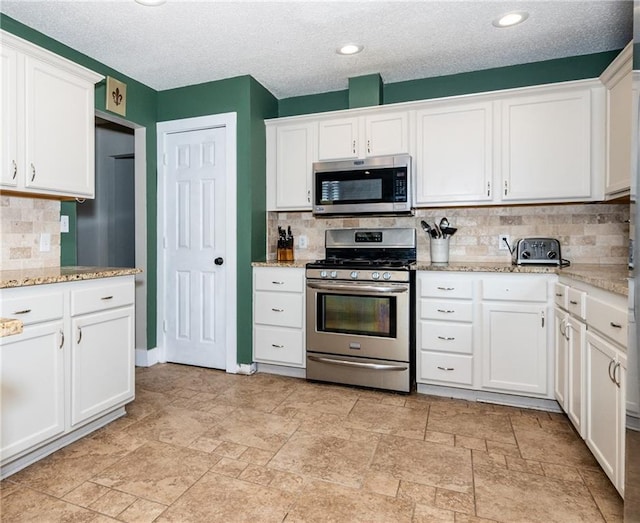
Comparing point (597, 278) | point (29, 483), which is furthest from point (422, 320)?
point (29, 483)

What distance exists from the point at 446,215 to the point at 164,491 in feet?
9.02

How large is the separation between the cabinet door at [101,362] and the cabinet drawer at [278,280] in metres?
1.10

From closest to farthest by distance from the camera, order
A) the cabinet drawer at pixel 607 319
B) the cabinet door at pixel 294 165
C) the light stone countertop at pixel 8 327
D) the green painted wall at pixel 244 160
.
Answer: the light stone countertop at pixel 8 327, the cabinet drawer at pixel 607 319, the green painted wall at pixel 244 160, the cabinet door at pixel 294 165

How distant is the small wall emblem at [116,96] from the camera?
3.11m

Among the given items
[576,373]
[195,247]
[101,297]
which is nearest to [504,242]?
[576,373]

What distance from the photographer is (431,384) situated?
2904 mm

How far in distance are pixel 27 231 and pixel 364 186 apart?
2356 millimetres

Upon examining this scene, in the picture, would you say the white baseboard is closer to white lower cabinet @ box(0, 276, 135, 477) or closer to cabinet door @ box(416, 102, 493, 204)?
white lower cabinet @ box(0, 276, 135, 477)

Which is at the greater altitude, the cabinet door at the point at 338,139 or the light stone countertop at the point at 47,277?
the cabinet door at the point at 338,139

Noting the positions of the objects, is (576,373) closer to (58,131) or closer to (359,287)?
(359,287)

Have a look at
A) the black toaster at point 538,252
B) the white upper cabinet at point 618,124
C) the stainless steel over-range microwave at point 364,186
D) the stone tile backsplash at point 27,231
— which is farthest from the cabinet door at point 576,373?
the stone tile backsplash at point 27,231

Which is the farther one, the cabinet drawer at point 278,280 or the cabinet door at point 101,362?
the cabinet drawer at point 278,280

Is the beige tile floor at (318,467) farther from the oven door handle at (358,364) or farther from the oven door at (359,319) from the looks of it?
the oven door at (359,319)

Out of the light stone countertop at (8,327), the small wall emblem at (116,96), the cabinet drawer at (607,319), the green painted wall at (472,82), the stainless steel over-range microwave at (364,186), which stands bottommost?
the cabinet drawer at (607,319)
